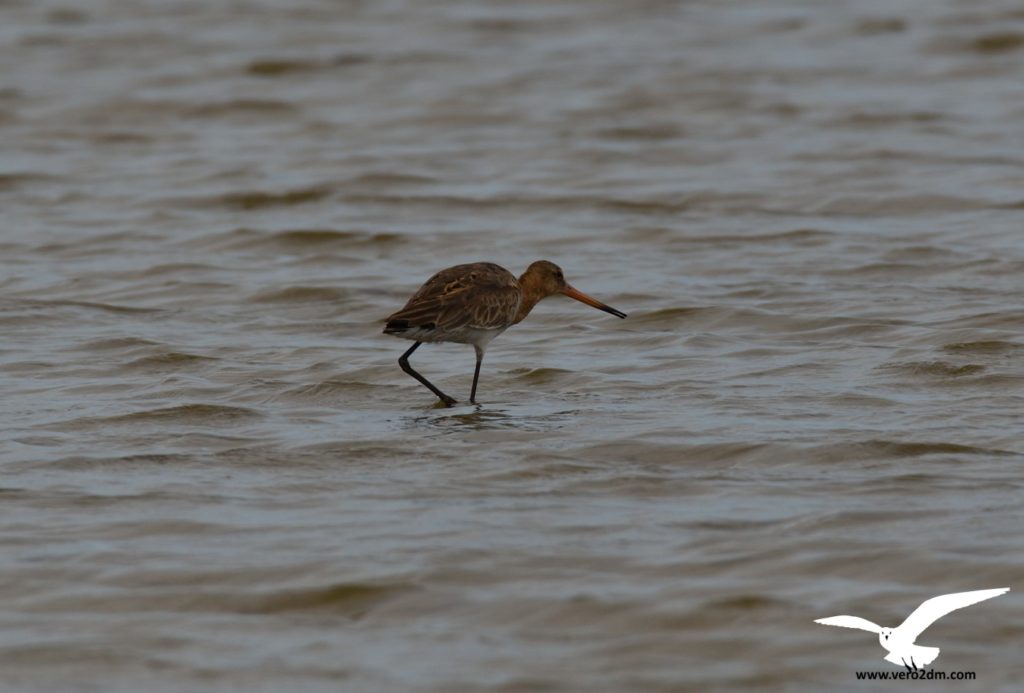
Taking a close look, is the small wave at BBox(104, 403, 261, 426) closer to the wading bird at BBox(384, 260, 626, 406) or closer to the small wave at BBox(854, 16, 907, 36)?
the wading bird at BBox(384, 260, 626, 406)

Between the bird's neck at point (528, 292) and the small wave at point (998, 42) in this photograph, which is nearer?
the bird's neck at point (528, 292)

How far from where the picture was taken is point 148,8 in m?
25.7

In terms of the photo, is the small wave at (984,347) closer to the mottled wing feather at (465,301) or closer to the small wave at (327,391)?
the mottled wing feather at (465,301)

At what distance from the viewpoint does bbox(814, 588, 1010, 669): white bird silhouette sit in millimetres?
6039

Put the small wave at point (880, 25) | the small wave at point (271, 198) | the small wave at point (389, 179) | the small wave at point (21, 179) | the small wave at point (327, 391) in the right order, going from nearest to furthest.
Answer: the small wave at point (327, 391) → the small wave at point (271, 198) → the small wave at point (389, 179) → the small wave at point (21, 179) → the small wave at point (880, 25)

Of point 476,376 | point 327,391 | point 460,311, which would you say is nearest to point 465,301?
point 460,311

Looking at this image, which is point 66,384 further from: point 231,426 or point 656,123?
point 656,123

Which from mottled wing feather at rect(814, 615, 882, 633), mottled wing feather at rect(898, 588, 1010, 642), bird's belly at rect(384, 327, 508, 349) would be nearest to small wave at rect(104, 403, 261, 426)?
bird's belly at rect(384, 327, 508, 349)

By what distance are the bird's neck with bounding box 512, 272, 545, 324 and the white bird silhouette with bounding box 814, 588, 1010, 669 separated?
4713 mm

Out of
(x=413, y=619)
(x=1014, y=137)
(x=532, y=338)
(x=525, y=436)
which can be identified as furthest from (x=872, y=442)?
(x=1014, y=137)

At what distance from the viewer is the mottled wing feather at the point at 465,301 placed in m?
9.78

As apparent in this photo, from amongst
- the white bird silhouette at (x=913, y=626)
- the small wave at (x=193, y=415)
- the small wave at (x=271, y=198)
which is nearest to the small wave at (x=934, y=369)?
the small wave at (x=193, y=415)

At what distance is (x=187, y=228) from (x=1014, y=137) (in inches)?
306

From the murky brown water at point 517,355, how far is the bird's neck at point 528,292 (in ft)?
1.19
